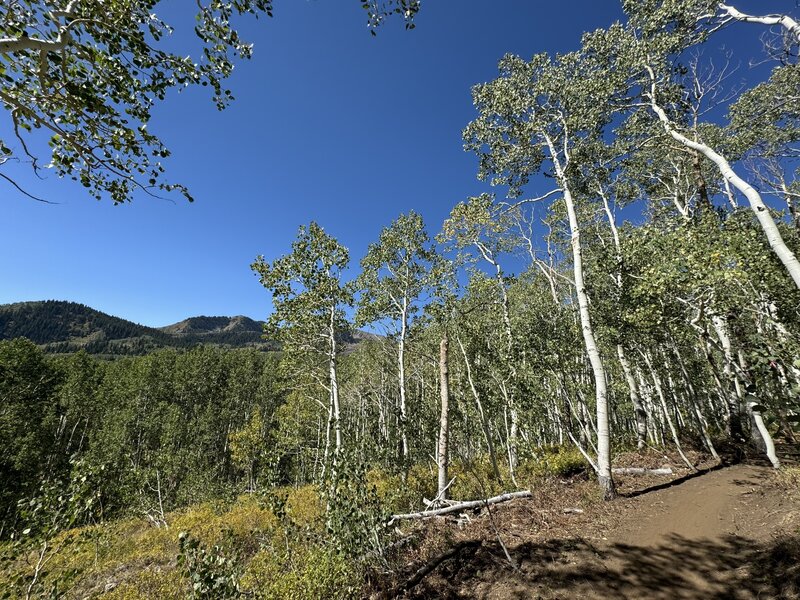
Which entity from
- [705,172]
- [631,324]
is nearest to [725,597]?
[631,324]

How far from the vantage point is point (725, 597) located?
5.10 m

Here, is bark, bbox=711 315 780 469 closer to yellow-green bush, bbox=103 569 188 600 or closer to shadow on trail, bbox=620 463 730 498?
shadow on trail, bbox=620 463 730 498

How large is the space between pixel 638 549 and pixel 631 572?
0.93m

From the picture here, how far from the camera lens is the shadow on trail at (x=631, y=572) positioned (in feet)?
17.3

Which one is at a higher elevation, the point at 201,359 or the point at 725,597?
the point at 201,359

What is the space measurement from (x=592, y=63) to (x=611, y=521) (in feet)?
48.5

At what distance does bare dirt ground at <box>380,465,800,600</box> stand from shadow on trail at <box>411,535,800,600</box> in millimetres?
17

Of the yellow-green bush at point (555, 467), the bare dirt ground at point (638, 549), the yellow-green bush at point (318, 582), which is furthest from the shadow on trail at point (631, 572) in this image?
the yellow-green bush at point (555, 467)

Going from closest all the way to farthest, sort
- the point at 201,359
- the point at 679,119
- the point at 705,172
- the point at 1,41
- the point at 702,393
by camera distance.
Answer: the point at 1,41 → the point at 679,119 → the point at 705,172 → the point at 702,393 → the point at 201,359

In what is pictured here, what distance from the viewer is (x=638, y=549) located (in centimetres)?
682

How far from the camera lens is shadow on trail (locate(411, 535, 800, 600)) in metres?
5.27

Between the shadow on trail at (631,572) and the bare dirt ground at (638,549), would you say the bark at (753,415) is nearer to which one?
the bare dirt ground at (638,549)

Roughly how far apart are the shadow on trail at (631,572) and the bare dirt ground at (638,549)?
0.05 ft

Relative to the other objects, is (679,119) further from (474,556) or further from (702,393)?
(702,393)
